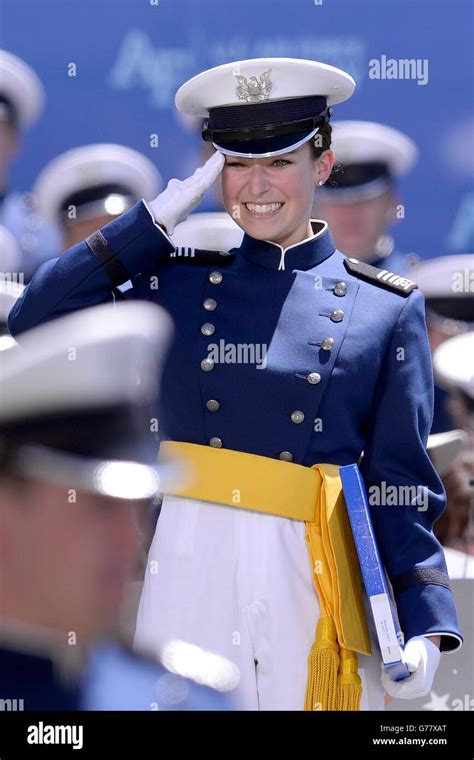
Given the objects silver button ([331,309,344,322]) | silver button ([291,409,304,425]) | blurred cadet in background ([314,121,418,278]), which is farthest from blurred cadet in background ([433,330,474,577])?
silver button ([291,409,304,425])

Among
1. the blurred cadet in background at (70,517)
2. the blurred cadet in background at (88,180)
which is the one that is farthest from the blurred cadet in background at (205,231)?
the blurred cadet in background at (70,517)

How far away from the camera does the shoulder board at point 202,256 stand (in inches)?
108

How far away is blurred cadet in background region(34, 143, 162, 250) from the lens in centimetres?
305

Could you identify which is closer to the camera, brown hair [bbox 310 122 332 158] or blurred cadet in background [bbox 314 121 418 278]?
brown hair [bbox 310 122 332 158]

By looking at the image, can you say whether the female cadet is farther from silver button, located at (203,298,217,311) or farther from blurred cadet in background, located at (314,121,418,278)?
blurred cadet in background, located at (314,121,418,278)

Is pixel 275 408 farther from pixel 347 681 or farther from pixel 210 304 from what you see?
pixel 347 681

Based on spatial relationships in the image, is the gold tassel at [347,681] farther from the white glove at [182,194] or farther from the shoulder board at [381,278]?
the white glove at [182,194]

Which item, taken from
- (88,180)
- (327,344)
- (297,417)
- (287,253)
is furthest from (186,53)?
(297,417)

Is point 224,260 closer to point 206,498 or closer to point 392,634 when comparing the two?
point 206,498

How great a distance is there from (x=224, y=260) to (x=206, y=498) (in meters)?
0.47

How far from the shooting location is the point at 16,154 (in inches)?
120

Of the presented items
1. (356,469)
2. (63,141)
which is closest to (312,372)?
(356,469)

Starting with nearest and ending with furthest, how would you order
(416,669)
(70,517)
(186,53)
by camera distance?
(70,517) → (416,669) → (186,53)

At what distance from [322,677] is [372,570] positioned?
21 centimetres
